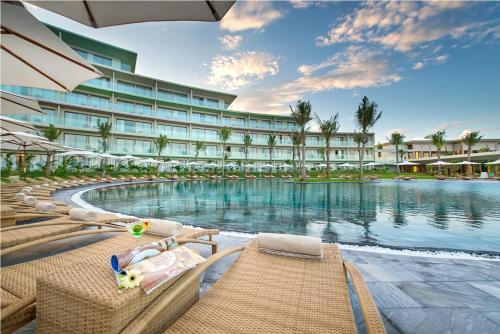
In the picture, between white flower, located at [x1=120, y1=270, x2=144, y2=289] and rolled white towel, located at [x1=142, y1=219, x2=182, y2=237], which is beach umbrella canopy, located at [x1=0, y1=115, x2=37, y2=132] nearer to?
rolled white towel, located at [x1=142, y1=219, x2=182, y2=237]

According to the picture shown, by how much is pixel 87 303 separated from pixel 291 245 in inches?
73.4

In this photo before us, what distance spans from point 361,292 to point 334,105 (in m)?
34.8

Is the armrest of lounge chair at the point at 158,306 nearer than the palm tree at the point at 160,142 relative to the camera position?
Yes

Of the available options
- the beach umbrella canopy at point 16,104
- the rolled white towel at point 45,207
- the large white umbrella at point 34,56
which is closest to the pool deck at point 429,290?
the rolled white towel at point 45,207

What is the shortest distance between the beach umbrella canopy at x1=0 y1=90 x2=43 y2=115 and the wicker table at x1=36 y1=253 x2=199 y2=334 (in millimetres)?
5371

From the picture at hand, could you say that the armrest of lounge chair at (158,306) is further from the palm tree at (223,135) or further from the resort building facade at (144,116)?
the palm tree at (223,135)

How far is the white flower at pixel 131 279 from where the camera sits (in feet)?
4.21

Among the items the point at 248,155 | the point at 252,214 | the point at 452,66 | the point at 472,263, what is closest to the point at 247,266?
the point at 472,263

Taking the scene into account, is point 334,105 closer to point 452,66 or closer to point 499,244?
point 452,66

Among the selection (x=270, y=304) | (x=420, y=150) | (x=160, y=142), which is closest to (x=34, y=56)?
(x=270, y=304)

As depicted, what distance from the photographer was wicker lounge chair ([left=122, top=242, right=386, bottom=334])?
53.8 inches

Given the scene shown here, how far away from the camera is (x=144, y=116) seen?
104 ft

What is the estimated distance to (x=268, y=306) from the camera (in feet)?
5.33

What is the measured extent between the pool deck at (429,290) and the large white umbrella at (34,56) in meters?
2.62
